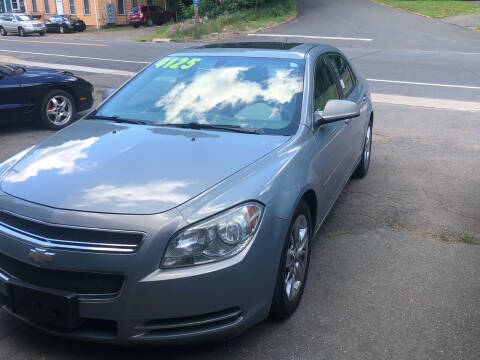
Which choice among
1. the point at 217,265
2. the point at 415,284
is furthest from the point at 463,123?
the point at 217,265

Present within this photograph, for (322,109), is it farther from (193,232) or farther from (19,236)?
(19,236)

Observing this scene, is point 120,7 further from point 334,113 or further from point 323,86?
point 334,113

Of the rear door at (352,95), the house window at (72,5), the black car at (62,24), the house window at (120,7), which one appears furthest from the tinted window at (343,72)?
the house window at (72,5)

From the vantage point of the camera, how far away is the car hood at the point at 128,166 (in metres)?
2.74

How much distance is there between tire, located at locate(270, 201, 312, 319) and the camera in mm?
3023

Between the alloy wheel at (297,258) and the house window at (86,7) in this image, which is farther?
the house window at (86,7)

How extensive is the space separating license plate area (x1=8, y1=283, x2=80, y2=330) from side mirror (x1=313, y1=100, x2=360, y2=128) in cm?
212

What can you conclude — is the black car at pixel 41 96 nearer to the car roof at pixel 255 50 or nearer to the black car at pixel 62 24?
the car roof at pixel 255 50

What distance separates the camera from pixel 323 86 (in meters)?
4.38

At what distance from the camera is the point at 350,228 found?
4.71 meters

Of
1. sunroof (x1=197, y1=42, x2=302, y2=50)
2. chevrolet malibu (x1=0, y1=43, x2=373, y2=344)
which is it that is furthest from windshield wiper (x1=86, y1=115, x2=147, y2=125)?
sunroof (x1=197, y1=42, x2=302, y2=50)

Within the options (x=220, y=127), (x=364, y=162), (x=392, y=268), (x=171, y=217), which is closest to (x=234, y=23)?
(x=364, y=162)

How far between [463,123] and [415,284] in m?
5.92

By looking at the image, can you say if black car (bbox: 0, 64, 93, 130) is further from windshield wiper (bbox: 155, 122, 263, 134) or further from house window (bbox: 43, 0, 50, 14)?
house window (bbox: 43, 0, 50, 14)
